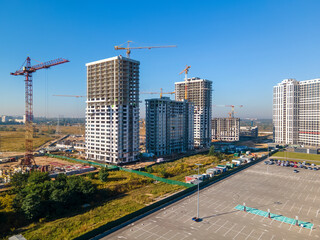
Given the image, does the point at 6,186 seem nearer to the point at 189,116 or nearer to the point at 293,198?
the point at 293,198

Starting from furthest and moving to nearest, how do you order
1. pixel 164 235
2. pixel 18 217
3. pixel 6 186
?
pixel 6 186 → pixel 18 217 → pixel 164 235

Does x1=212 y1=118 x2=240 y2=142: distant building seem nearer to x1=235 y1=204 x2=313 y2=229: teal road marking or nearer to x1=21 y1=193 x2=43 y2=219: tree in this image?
x1=235 y1=204 x2=313 y2=229: teal road marking

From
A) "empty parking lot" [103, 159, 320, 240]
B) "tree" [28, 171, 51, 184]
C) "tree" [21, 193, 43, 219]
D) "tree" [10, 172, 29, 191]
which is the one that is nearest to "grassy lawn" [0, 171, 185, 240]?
"tree" [21, 193, 43, 219]

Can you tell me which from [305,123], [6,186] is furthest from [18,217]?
Result: [305,123]

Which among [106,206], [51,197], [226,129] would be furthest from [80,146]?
[226,129]

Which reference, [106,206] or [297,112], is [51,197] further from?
[297,112]

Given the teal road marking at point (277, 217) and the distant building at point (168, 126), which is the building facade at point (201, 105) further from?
the teal road marking at point (277, 217)
